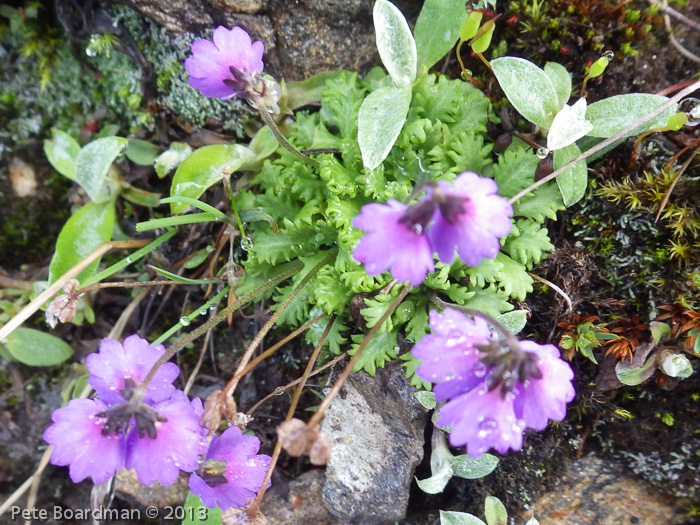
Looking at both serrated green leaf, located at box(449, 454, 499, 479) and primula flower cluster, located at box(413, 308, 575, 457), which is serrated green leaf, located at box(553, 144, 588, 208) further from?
serrated green leaf, located at box(449, 454, 499, 479)

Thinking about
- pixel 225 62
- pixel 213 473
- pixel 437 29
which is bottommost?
pixel 213 473

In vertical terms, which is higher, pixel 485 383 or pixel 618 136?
pixel 618 136

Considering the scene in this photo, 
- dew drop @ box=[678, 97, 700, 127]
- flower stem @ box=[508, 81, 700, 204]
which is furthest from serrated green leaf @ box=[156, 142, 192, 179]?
dew drop @ box=[678, 97, 700, 127]

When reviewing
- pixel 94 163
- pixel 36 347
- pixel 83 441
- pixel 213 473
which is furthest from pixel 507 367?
pixel 36 347

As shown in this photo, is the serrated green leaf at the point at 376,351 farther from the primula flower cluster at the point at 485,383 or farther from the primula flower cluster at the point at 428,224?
the primula flower cluster at the point at 428,224

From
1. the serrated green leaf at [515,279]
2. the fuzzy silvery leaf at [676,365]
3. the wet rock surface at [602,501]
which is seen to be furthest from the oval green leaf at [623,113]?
the wet rock surface at [602,501]

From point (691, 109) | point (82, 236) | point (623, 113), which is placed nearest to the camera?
point (623, 113)

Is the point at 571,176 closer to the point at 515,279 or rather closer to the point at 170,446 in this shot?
the point at 515,279
